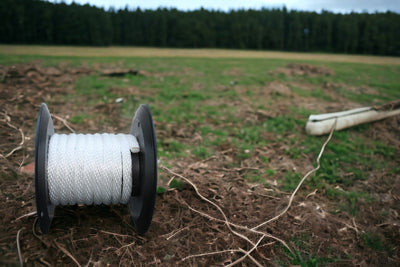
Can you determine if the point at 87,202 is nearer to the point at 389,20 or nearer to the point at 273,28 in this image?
the point at 273,28

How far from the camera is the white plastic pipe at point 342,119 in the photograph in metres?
6.85

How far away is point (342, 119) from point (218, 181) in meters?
3.69

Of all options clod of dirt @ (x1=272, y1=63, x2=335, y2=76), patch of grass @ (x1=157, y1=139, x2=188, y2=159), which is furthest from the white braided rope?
clod of dirt @ (x1=272, y1=63, x2=335, y2=76)

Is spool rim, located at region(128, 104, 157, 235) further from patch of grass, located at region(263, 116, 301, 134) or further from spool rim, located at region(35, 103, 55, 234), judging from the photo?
patch of grass, located at region(263, 116, 301, 134)

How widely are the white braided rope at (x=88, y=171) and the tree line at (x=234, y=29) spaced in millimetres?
32464

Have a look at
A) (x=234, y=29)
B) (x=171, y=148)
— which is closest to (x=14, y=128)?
(x=171, y=148)

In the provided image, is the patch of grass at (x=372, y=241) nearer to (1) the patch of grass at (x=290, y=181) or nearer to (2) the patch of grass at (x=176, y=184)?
(1) the patch of grass at (x=290, y=181)

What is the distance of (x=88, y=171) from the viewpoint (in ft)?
11.0

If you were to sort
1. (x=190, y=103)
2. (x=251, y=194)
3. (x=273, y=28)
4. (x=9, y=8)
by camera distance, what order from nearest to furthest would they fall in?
1. (x=251, y=194)
2. (x=190, y=103)
3. (x=9, y=8)
4. (x=273, y=28)

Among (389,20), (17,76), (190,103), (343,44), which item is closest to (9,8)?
(17,76)

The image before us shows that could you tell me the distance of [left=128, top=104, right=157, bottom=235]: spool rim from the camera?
3225 mm

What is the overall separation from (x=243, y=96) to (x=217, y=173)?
15.9ft

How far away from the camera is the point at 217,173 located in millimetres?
5207

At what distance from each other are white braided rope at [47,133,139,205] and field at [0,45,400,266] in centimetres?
38
